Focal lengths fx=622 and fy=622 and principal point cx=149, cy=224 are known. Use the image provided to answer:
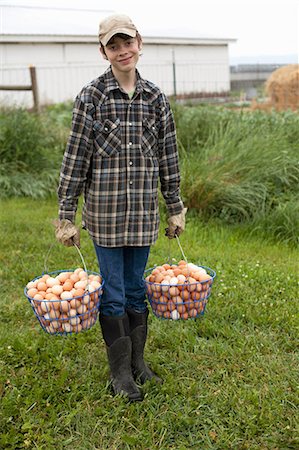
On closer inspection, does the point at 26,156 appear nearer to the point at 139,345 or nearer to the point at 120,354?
the point at 139,345

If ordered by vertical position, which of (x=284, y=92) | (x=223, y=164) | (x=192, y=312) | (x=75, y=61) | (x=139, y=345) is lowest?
(x=139, y=345)

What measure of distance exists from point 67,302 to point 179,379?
890mm

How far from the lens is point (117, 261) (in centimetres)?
324

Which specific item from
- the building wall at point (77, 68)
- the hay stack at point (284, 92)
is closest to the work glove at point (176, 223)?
the hay stack at point (284, 92)

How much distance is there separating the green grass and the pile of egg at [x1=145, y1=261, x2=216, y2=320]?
286 mm

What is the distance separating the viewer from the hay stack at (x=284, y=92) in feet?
37.6

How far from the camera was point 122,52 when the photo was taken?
3.02 metres

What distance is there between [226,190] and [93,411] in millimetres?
3985

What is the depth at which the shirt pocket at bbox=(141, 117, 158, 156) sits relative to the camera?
315 cm

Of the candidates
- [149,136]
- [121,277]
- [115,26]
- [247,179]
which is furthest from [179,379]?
[247,179]

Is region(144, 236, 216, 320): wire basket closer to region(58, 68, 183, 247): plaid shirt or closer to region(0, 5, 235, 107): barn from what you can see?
region(58, 68, 183, 247): plaid shirt

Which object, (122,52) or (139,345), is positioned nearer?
(122,52)

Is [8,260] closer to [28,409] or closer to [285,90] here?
[28,409]

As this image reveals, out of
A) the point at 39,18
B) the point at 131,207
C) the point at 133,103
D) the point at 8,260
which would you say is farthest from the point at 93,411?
the point at 39,18
